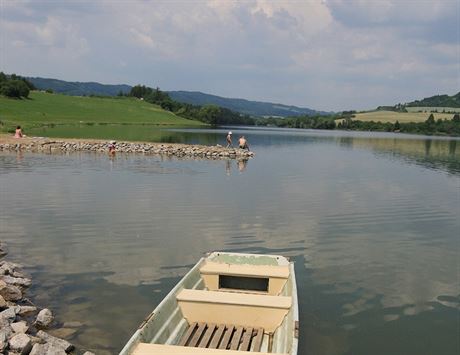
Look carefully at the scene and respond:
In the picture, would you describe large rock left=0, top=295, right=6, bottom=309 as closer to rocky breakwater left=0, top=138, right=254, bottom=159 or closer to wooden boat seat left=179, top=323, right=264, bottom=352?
wooden boat seat left=179, top=323, right=264, bottom=352

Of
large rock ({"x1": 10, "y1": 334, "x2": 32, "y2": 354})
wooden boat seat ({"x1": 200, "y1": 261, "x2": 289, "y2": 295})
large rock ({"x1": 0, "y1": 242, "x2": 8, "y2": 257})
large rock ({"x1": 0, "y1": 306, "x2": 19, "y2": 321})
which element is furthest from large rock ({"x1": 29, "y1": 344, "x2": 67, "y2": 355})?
large rock ({"x1": 0, "y1": 242, "x2": 8, "y2": 257})

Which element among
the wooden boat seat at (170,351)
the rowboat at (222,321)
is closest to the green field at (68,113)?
the rowboat at (222,321)

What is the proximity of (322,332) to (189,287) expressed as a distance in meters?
3.79

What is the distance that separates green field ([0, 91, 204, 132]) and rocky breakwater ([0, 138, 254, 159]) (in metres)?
26.1

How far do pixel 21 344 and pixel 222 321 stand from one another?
14.9ft

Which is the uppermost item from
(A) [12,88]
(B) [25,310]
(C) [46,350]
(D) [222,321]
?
(A) [12,88]

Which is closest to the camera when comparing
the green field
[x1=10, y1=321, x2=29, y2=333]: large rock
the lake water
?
[x1=10, y1=321, x2=29, y2=333]: large rock

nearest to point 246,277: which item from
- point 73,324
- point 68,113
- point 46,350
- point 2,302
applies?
point 73,324

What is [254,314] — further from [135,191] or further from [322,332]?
[135,191]

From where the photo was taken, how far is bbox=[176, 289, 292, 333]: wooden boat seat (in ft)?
36.4

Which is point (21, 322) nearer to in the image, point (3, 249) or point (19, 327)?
point (19, 327)

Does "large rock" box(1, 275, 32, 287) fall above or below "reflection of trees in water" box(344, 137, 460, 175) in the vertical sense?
below

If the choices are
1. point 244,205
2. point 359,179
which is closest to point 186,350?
point 244,205

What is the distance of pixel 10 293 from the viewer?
13055mm
